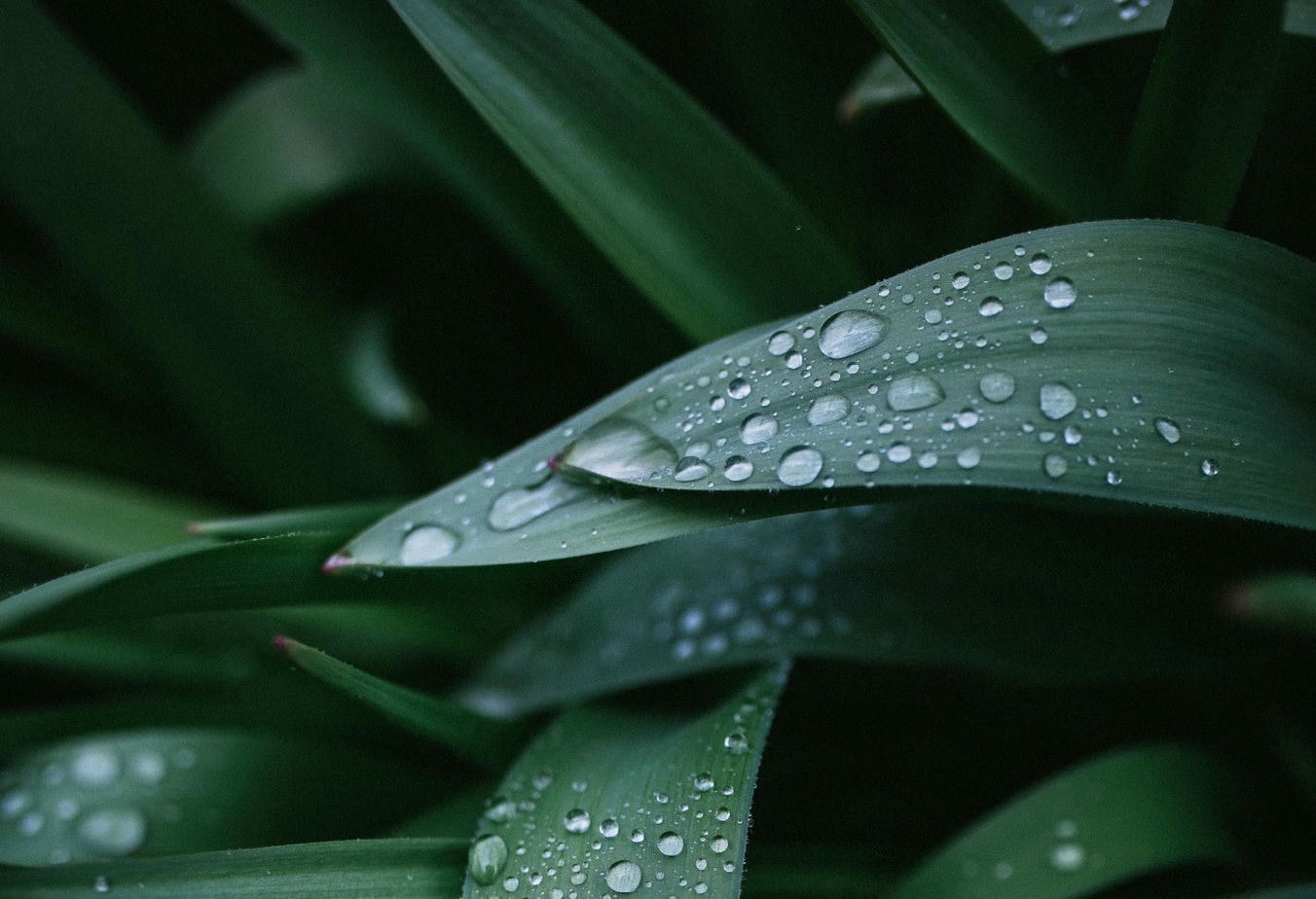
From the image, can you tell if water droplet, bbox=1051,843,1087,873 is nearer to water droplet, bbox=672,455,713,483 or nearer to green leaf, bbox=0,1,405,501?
water droplet, bbox=672,455,713,483

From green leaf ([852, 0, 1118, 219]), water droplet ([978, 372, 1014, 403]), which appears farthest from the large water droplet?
green leaf ([852, 0, 1118, 219])

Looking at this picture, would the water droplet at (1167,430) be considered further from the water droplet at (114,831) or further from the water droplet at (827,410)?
the water droplet at (114,831)

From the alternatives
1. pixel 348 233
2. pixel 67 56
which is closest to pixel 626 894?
pixel 67 56

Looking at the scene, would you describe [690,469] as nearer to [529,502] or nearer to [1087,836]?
[529,502]

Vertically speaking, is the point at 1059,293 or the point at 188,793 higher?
the point at 1059,293

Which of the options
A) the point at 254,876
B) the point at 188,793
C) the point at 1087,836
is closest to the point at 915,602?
the point at 1087,836

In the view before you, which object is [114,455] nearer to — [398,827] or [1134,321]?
[398,827]
